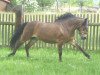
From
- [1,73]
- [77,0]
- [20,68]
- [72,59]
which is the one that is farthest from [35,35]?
[77,0]

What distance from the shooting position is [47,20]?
16.7 meters

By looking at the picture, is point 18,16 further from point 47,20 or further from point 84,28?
point 84,28

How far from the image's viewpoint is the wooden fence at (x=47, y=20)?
52.7 feet

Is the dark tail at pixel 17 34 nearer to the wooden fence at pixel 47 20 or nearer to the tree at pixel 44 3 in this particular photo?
the wooden fence at pixel 47 20

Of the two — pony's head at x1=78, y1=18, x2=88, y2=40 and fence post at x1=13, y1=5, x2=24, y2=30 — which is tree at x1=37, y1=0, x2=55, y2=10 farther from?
pony's head at x1=78, y1=18, x2=88, y2=40

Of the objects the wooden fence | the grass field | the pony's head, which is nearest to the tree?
the wooden fence

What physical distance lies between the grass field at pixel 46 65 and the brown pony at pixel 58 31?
56cm

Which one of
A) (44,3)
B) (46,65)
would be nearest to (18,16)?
(46,65)

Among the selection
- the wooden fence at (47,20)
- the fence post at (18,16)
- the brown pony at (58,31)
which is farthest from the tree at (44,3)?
the brown pony at (58,31)

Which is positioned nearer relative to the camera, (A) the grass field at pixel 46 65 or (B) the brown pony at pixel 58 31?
(A) the grass field at pixel 46 65

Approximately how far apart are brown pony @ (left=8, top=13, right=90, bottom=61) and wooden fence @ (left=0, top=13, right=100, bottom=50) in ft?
9.42

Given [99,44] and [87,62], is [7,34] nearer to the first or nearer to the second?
[99,44]

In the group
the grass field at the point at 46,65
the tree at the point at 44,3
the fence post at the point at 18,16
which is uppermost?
the fence post at the point at 18,16

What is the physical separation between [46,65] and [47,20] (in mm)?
5547
